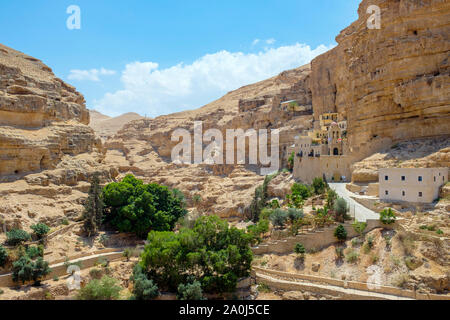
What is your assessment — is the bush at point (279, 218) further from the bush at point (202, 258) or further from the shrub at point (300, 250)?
the bush at point (202, 258)

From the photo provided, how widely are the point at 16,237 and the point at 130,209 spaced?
8579mm

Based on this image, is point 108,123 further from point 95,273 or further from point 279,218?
point 279,218

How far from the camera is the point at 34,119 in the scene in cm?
3288

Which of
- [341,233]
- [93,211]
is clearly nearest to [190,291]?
[341,233]

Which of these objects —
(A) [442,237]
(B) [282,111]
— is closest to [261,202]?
(A) [442,237]

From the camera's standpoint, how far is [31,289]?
20797mm

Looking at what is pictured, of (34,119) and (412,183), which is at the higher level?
(34,119)

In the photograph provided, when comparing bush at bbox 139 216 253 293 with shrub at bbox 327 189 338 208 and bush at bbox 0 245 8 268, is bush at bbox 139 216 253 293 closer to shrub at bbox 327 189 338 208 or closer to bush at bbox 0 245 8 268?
shrub at bbox 327 189 338 208

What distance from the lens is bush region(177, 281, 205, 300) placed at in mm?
18641

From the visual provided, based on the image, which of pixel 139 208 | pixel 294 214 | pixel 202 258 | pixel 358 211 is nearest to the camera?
pixel 202 258

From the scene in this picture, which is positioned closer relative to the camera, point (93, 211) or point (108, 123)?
point (93, 211)

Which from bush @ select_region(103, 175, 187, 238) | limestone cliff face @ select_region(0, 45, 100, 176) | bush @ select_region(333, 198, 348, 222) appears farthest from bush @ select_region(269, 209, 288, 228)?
limestone cliff face @ select_region(0, 45, 100, 176)
